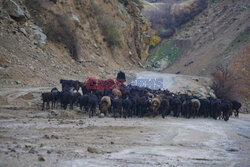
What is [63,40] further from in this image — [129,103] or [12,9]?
[129,103]

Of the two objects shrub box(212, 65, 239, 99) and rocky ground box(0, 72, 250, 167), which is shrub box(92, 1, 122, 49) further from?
rocky ground box(0, 72, 250, 167)

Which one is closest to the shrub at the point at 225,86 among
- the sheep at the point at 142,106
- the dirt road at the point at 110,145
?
the sheep at the point at 142,106

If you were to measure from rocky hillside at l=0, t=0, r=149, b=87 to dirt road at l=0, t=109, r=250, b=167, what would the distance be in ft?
29.0

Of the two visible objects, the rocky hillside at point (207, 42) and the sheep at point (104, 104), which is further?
the rocky hillside at point (207, 42)

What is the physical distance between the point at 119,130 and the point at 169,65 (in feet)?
173

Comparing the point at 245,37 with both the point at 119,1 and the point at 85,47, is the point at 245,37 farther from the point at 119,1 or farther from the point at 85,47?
the point at 85,47

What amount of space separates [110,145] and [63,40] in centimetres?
2193

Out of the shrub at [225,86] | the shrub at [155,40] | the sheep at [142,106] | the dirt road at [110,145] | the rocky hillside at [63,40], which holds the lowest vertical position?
the dirt road at [110,145]

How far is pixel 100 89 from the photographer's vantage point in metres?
15.2

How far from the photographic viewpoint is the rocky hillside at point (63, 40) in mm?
18000

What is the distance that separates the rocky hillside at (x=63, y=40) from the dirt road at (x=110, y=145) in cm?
884

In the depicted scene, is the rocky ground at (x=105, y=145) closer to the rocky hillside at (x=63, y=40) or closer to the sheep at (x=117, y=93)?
the sheep at (x=117, y=93)

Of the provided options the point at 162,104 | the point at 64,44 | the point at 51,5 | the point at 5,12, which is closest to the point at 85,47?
the point at 64,44

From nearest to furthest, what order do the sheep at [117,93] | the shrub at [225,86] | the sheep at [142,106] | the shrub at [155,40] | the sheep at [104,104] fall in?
1. the sheep at [104,104]
2. the sheep at [142,106]
3. the sheep at [117,93]
4. the shrub at [225,86]
5. the shrub at [155,40]
